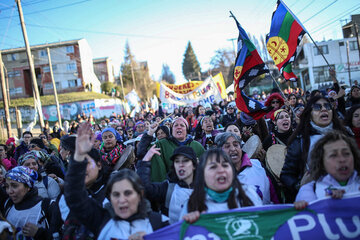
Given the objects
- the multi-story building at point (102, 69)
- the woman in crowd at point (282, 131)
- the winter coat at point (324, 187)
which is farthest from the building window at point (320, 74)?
the multi-story building at point (102, 69)

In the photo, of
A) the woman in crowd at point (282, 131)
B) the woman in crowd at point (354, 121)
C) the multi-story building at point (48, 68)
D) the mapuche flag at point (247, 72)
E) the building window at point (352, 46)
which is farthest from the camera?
the multi-story building at point (48, 68)

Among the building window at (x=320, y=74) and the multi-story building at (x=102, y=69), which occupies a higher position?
the multi-story building at (x=102, y=69)

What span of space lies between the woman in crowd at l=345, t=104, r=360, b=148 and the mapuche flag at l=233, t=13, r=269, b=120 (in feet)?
4.59

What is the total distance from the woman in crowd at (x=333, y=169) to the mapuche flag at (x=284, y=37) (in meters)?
3.51

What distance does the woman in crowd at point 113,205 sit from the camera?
2270mm

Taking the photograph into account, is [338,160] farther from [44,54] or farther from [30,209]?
[44,54]

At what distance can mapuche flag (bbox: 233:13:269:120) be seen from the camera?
16.2 ft

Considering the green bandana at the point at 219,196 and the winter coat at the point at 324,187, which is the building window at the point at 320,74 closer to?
the winter coat at the point at 324,187

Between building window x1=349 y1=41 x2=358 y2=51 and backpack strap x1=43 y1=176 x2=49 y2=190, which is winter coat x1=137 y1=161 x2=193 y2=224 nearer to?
backpack strap x1=43 y1=176 x2=49 y2=190

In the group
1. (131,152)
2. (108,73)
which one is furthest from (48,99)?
(131,152)

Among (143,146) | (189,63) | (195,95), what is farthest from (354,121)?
(189,63)

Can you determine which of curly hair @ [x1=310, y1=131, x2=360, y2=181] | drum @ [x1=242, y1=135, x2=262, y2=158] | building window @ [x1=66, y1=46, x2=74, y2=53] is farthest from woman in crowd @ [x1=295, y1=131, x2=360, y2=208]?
building window @ [x1=66, y1=46, x2=74, y2=53]

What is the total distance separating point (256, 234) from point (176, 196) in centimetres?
97

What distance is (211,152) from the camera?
250 cm
